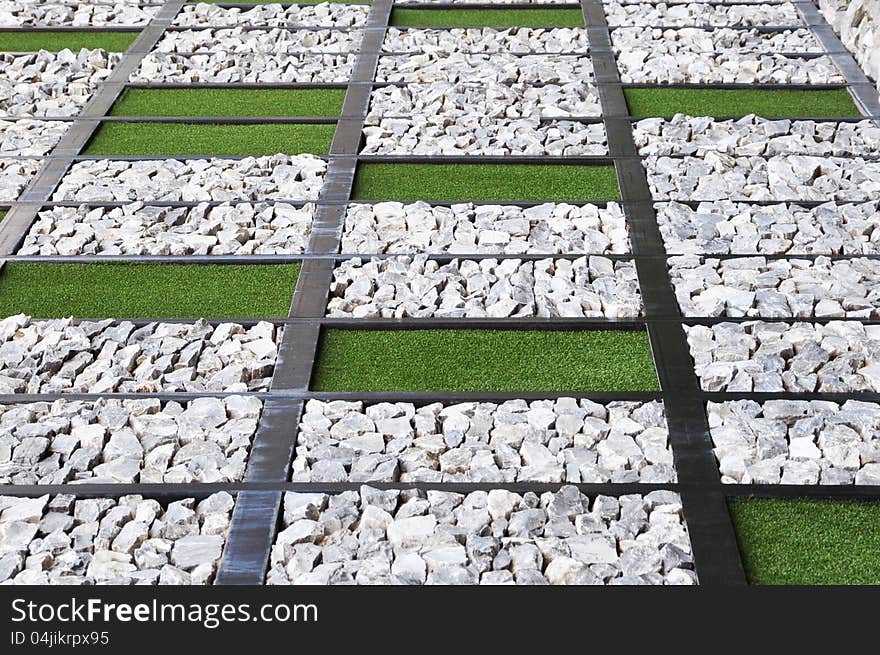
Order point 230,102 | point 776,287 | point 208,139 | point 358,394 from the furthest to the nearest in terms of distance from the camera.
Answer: point 230,102 < point 208,139 < point 776,287 < point 358,394

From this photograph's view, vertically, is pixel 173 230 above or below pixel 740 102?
above

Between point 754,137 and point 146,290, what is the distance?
8.70ft

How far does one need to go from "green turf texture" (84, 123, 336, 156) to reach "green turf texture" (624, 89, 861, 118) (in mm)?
1502

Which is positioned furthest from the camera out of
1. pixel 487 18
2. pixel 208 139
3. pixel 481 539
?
pixel 487 18

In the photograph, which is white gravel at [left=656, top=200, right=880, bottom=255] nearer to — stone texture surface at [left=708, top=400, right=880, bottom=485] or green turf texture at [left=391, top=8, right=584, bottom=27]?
stone texture surface at [left=708, top=400, right=880, bottom=485]

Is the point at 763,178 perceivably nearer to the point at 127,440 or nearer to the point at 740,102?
the point at 740,102

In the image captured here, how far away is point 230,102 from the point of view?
16.5 feet

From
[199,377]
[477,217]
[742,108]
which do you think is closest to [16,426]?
[199,377]

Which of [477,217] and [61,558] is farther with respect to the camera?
[477,217]

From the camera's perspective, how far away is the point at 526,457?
2791 mm

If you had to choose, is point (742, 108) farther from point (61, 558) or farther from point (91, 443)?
point (61, 558)

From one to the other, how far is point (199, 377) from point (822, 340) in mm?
1927

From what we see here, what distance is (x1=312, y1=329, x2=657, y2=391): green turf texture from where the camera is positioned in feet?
10.2

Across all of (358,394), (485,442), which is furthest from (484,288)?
(485,442)
